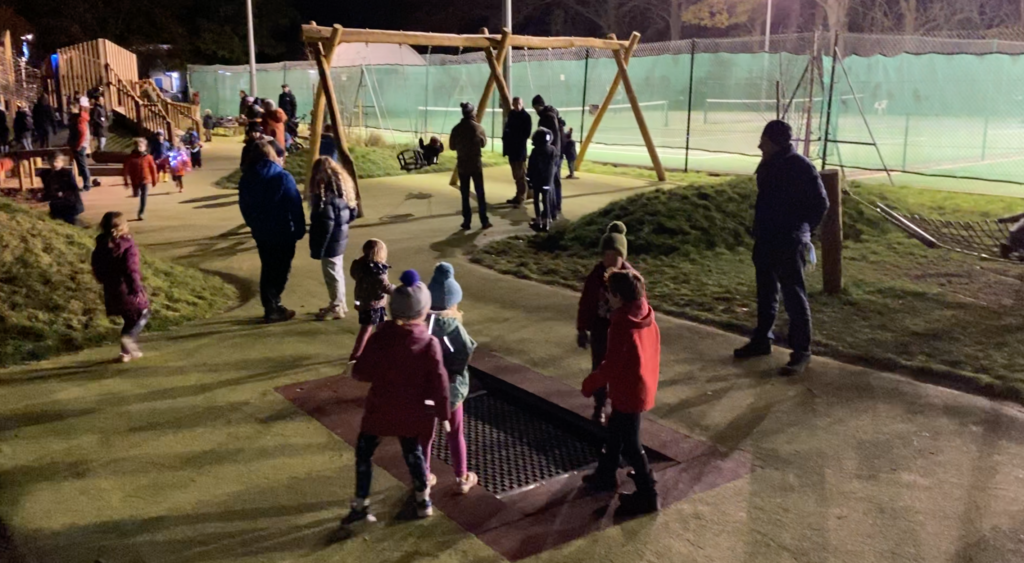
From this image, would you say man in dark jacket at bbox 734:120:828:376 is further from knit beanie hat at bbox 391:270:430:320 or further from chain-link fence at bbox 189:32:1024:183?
chain-link fence at bbox 189:32:1024:183

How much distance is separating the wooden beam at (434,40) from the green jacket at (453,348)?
850 cm

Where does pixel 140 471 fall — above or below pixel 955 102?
below

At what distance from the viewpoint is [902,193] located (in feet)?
49.0

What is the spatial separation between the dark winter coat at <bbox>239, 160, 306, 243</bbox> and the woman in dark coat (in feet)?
15.2

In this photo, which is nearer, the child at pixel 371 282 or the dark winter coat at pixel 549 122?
the child at pixel 371 282

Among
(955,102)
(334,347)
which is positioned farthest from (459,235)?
(955,102)

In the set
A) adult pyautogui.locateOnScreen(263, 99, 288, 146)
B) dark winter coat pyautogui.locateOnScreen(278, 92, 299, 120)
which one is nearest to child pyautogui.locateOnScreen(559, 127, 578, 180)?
adult pyautogui.locateOnScreen(263, 99, 288, 146)

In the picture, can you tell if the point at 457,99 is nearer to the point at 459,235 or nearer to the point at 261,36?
the point at 459,235

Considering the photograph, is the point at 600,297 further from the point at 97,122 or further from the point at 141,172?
the point at 97,122

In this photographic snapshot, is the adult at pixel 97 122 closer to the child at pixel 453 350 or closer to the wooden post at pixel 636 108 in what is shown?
the wooden post at pixel 636 108

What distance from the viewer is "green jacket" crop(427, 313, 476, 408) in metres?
4.23

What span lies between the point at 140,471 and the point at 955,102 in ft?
53.9

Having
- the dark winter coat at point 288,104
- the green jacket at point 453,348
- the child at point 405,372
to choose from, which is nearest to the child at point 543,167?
the green jacket at point 453,348

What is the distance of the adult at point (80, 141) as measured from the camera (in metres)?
16.5
